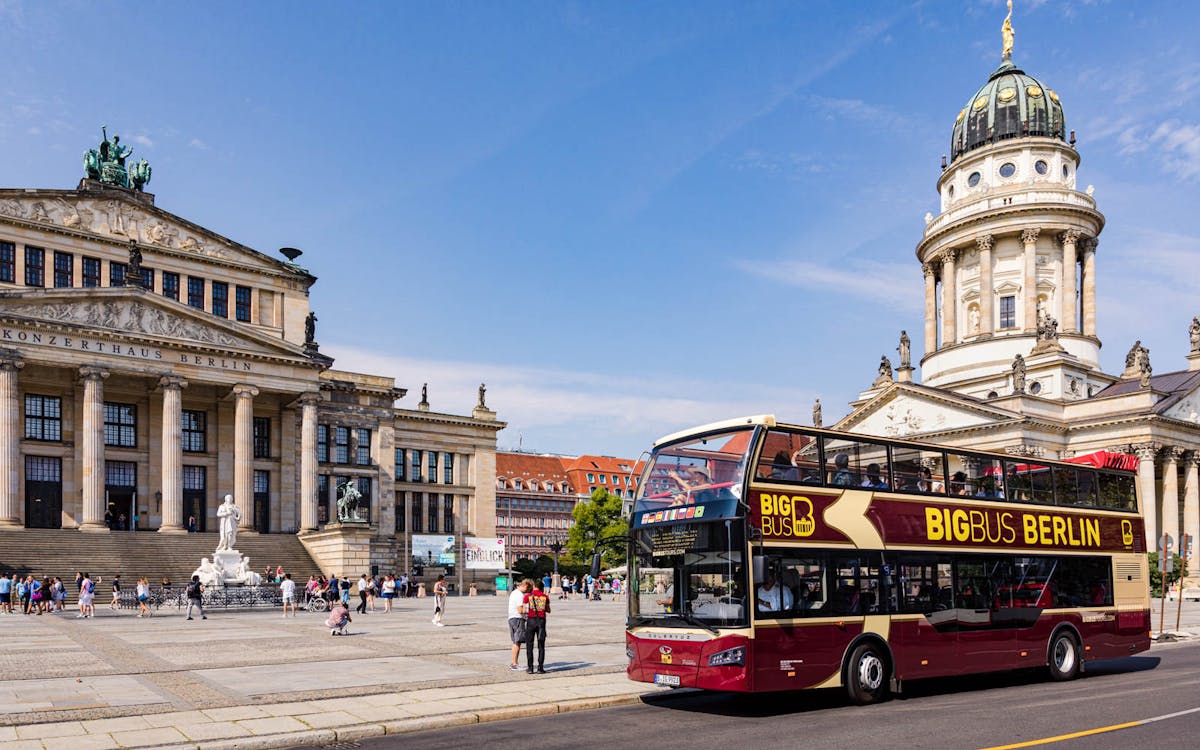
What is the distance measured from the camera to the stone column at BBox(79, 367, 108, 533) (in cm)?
4841

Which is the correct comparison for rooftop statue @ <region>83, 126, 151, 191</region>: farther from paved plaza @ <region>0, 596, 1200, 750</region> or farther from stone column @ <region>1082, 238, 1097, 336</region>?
stone column @ <region>1082, 238, 1097, 336</region>

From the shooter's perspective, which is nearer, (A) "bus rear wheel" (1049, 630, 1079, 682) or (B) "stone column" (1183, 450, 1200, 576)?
(A) "bus rear wheel" (1049, 630, 1079, 682)

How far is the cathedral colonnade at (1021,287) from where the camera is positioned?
266 feet

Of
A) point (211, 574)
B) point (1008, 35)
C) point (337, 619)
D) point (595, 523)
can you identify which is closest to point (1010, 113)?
point (1008, 35)

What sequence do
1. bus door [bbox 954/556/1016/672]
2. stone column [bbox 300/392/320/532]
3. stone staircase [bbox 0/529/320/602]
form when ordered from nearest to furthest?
bus door [bbox 954/556/1016/672] < stone staircase [bbox 0/529/320/602] < stone column [bbox 300/392/320/532]

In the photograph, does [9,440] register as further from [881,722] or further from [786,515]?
[881,722]

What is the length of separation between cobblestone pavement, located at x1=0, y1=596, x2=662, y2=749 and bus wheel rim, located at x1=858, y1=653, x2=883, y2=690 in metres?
3.71

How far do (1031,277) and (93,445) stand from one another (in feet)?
228

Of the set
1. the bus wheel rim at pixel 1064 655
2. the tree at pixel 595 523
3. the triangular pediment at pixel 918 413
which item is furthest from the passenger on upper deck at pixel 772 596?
the tree at pixel 595 523

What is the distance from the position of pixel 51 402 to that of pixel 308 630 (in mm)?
31068

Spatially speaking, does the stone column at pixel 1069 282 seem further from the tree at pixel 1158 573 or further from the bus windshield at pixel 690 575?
the bus windshield at pixel 690 575

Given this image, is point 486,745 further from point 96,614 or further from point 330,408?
point 330,408

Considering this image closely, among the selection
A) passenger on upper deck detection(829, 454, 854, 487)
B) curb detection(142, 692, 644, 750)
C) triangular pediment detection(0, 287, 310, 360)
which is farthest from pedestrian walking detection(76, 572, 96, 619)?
passenger on upper deck detection(829, 454, 854, 487)

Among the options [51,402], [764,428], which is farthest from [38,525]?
[764,428]
